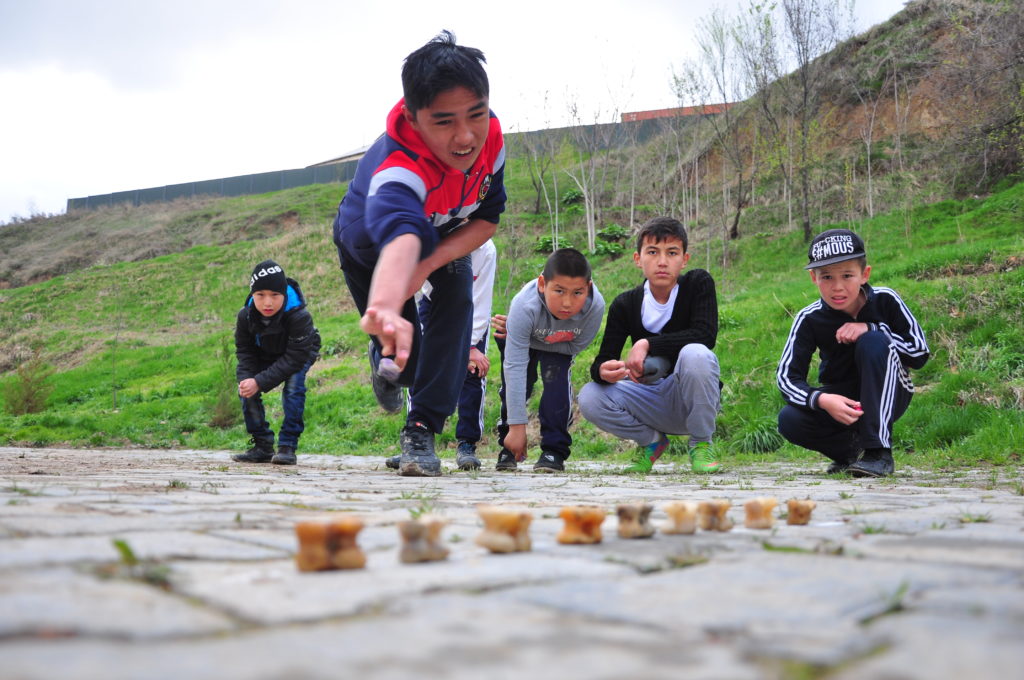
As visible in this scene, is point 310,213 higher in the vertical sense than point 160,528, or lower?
higher

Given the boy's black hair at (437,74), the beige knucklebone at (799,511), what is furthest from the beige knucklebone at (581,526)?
the boy's black hair at (437,74)

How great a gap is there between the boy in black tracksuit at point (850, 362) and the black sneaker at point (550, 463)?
140 centimetres

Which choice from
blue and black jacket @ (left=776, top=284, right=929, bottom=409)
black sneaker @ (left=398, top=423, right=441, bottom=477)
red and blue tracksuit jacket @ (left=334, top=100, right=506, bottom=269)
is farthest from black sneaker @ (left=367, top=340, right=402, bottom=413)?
blue and black jacket @ (left=776, top=284, right=929, bottom=409)

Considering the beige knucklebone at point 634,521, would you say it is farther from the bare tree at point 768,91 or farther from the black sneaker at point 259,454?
the bare tree at point 768,91

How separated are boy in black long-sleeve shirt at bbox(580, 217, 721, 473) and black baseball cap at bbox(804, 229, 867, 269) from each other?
700 mm

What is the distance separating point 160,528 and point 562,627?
1185mm

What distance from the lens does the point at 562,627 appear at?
103 cm

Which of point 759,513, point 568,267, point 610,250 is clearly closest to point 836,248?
point 568,267

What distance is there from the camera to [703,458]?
4977 mm

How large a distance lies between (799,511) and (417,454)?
2556 mm

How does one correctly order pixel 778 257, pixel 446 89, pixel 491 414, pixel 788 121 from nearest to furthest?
pixel 446 89
pixel 491 414
pixel 778 257
pixel 788 121

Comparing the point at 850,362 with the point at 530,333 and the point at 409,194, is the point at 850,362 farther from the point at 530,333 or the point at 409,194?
the point at 409,194

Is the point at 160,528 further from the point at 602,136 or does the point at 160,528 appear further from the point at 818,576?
the point at 602,136

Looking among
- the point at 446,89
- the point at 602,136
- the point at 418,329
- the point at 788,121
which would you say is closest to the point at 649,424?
the point at 418,329
